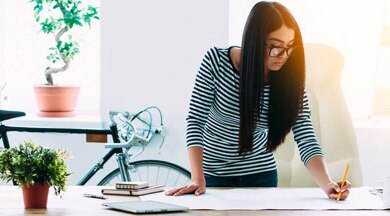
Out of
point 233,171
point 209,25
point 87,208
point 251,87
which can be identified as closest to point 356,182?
point 233,171

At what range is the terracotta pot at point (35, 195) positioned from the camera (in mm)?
1854

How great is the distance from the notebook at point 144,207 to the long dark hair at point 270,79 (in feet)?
1.68

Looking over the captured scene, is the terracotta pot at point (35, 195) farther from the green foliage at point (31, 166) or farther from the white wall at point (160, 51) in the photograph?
the white wall at point (160, 51)

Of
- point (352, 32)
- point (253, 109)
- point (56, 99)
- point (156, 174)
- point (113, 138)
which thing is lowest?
point (156, 174)

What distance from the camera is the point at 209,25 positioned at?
138 inches

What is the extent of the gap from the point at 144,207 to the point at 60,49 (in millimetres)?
2072

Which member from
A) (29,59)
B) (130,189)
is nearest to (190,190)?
(130,189)

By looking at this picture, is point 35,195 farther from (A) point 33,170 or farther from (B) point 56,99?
(B) point 56,99

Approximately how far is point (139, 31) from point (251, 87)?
144cm

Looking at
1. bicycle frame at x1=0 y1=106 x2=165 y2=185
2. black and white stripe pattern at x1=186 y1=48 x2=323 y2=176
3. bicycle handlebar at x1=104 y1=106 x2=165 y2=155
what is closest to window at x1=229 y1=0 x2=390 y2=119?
bicycle handlebar at x1=104 y1=106 x2=165 y2=155

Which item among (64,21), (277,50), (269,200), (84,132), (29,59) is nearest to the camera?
(269,200)

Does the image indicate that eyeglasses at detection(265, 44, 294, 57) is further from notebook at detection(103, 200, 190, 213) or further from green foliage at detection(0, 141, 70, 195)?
green foliage at detection(0, 141, 70, 195)

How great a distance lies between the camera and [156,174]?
3.61m

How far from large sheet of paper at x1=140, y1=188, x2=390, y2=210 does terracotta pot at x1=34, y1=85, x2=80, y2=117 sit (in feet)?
5.75
